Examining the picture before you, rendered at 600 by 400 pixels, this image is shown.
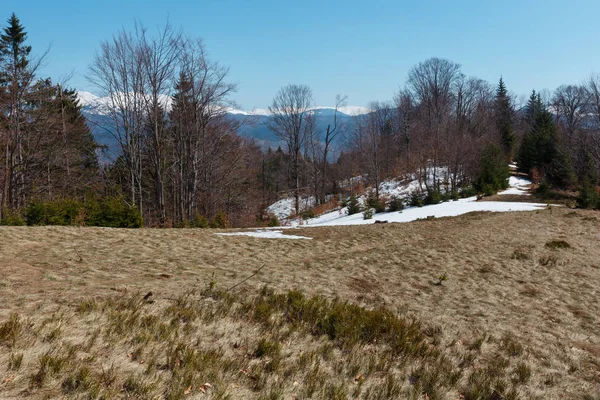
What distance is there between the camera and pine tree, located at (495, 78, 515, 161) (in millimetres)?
45344

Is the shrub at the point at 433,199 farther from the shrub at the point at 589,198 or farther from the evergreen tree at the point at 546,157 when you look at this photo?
the evergreen tree at the point at 546,157

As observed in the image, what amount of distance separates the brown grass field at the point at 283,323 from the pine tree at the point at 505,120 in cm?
4101

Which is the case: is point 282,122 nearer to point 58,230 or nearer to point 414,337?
point 58,230

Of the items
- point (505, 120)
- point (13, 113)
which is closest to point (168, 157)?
point (13, 113)

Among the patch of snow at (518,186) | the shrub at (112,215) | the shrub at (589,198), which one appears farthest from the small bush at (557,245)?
the patch of snow at (518,186)

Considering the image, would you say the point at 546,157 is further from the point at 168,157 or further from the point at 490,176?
the point at 168,157

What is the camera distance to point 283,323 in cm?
443

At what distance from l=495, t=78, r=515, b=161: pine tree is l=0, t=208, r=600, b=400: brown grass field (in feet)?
135

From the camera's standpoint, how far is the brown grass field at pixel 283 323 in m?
2.98

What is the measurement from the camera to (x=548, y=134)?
3472 cm

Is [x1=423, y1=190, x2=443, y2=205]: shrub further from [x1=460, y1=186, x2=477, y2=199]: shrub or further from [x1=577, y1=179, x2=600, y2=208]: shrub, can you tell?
[x1=577, y1=179, x2=600, y2=208]: shrub

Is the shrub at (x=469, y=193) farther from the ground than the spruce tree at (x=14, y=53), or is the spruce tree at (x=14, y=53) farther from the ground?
the spruce tree at (x=14, y=53)

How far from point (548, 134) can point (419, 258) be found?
34468 millimetres

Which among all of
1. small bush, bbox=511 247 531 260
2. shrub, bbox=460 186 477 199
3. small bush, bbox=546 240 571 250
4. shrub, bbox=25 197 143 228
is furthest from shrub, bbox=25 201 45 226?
shrub, bbox=460 186 477 199
